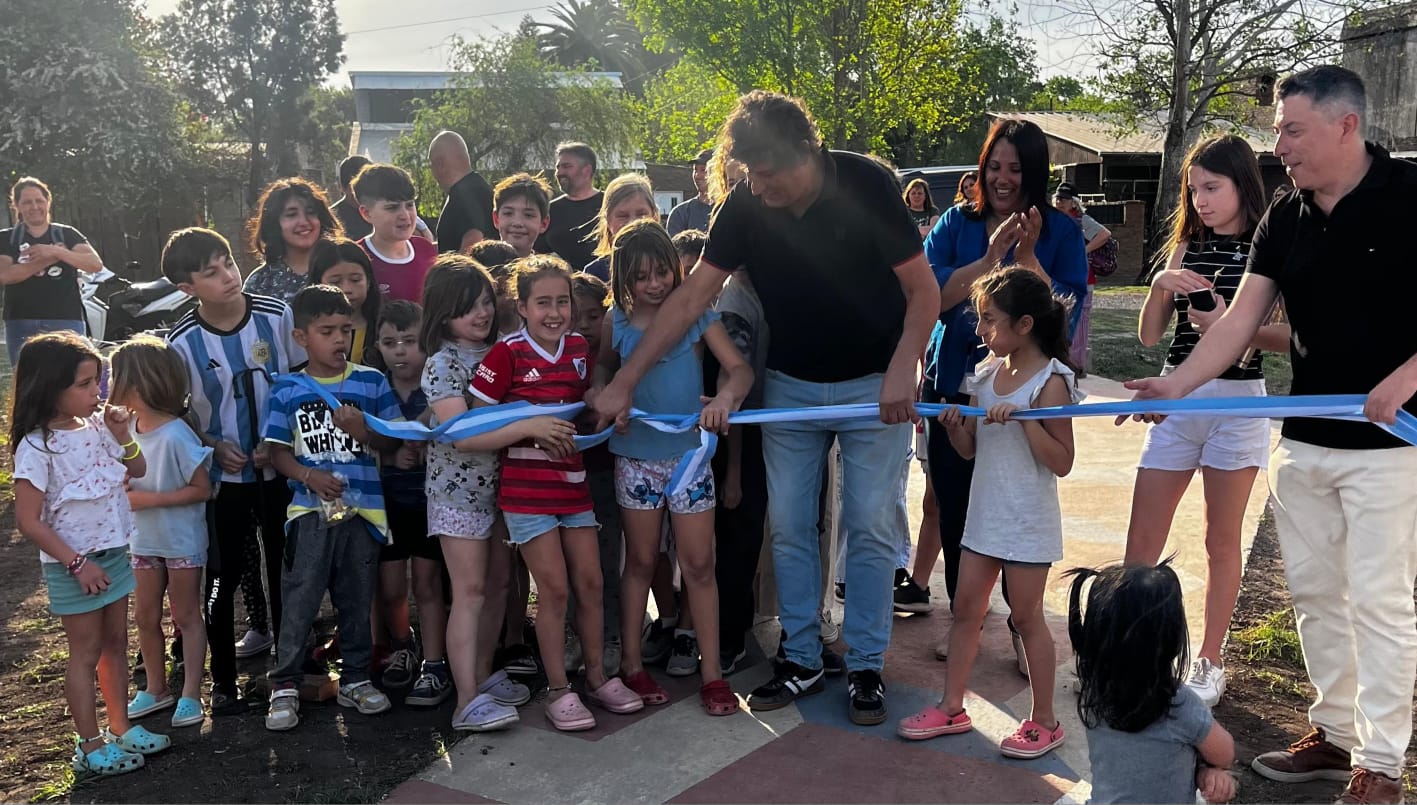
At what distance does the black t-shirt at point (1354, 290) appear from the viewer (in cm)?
326

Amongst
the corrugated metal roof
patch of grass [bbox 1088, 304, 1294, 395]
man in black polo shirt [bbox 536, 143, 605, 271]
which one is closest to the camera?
man in black polo shirt [bbox 536, 143, 605, 271]

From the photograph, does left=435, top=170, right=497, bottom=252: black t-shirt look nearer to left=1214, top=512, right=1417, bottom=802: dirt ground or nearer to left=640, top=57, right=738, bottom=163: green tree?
left=1214, top=512, right=1417, bottom=802: dirt ground

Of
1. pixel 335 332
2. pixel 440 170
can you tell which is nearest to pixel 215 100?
pixel 440 170

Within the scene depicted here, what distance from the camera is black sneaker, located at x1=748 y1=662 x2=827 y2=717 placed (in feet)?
13.8

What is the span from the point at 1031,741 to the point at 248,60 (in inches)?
1750

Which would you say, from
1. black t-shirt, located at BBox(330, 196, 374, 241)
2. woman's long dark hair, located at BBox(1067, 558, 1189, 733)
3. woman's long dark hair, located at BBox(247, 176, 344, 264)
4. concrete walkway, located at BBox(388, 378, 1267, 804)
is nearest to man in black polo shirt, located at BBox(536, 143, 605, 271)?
woman's long dark hair, located at BBox(247, 176, 344, 264)

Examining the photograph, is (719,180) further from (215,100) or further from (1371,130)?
(215,100)

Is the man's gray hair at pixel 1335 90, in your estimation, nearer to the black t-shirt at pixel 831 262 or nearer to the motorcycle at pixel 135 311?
the black t-shirt at pixel 831 262

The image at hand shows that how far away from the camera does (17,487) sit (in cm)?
361

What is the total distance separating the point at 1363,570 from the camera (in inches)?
131

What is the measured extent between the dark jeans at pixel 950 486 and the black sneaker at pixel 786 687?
2.37 feet

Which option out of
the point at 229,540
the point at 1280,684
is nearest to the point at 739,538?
the point at 229,540

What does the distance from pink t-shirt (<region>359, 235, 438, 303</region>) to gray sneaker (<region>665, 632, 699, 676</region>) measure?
1.94 m

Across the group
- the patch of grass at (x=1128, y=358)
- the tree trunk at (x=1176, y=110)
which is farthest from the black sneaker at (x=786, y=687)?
the tree trunk at (x=1176, y=110)
